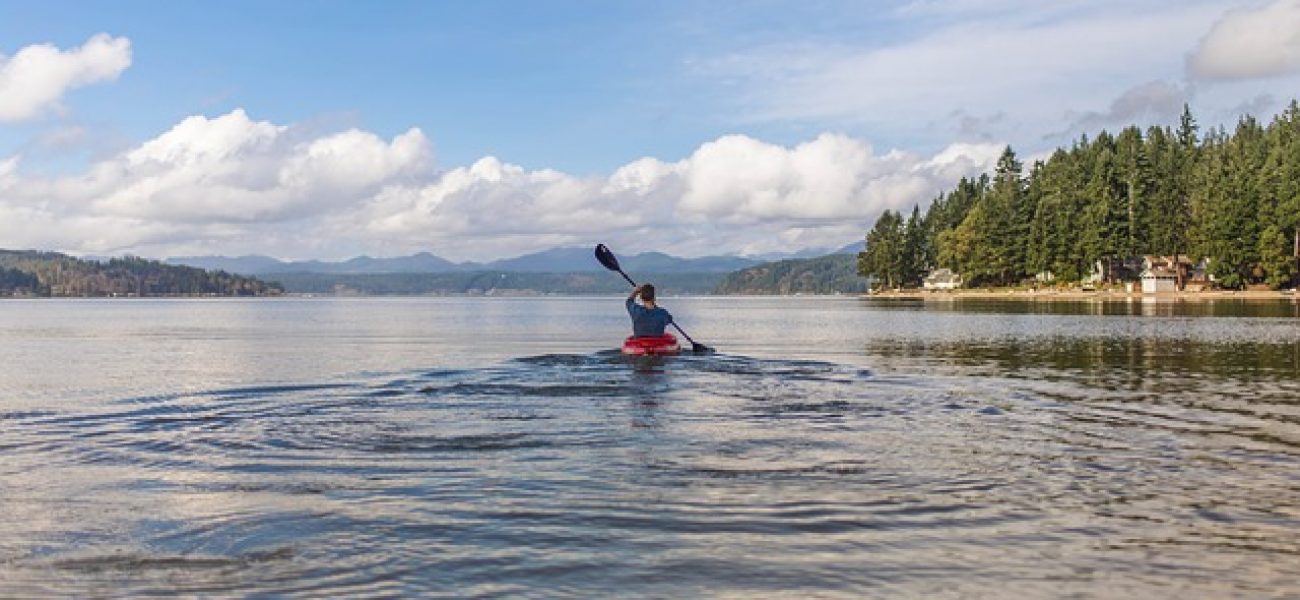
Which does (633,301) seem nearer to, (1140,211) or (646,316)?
(646,316)

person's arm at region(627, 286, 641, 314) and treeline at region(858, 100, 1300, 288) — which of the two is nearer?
person's arm at region(627, 286, 641, 314)

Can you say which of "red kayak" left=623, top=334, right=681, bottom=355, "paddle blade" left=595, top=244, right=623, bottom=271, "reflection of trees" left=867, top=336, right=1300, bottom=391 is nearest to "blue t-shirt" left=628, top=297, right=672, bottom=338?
"red kayak" left=623, top=334, right=681, bottom=355

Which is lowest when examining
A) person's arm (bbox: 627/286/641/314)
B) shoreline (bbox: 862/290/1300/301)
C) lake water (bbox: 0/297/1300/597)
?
lake water (bbox: 0/297/1300/597)

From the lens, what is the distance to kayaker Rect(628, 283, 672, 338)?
106 ft

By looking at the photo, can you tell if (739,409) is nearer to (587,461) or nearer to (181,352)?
(587,461)

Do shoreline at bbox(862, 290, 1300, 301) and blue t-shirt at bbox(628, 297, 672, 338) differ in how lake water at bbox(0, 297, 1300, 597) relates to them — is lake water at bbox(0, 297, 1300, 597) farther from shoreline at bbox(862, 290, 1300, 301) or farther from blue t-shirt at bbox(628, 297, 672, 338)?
shoreline at bbox(862, 290, 1300, 301)

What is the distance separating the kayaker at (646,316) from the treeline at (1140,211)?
104509mm

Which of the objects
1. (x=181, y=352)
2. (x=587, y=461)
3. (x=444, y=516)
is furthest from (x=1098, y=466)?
(x=181, y=352)

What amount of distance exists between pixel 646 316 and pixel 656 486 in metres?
19.6

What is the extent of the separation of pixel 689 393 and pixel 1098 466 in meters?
11.5

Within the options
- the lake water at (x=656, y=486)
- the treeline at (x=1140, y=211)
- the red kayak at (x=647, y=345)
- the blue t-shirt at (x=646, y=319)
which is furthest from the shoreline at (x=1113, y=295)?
the lake water at (x=656, y=486)

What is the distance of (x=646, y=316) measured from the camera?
32.6m

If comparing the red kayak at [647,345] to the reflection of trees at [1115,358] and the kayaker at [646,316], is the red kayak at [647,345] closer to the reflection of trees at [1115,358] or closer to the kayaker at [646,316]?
the kayaker at [646,316]

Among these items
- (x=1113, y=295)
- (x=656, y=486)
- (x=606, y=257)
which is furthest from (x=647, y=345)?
(x=1113, y=295)
